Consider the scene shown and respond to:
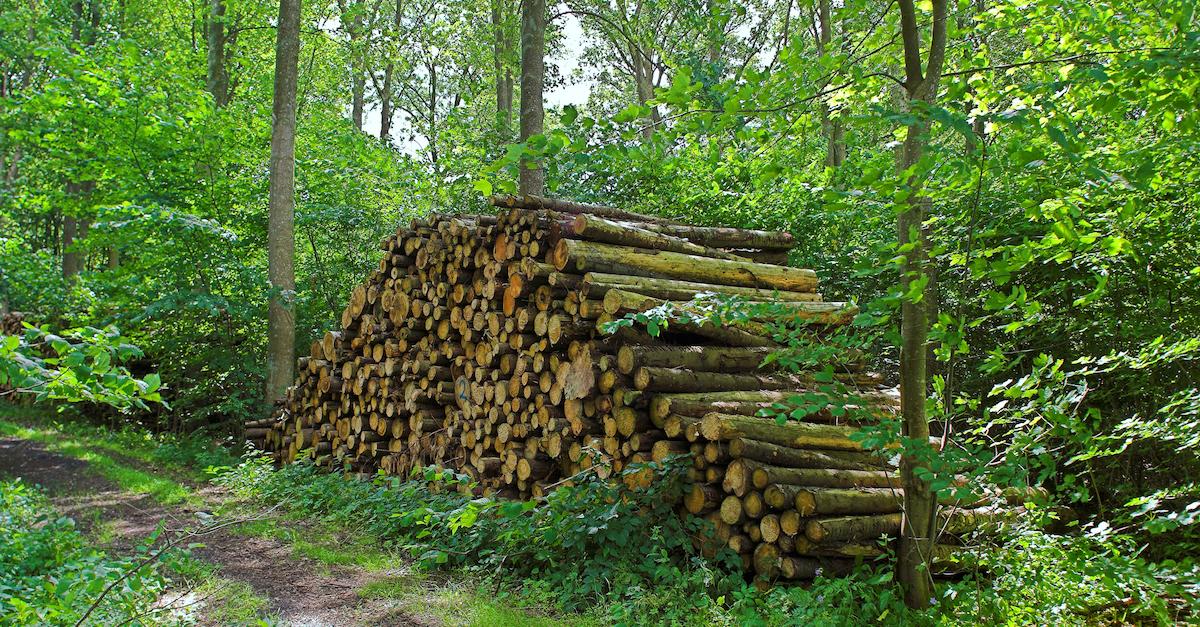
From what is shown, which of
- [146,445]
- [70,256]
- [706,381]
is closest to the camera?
[706,381]

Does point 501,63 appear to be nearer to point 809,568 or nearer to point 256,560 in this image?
point 256,560

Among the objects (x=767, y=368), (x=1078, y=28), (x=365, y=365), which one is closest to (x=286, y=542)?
(x=365, y=365)

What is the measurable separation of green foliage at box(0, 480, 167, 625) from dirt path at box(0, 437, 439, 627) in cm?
54

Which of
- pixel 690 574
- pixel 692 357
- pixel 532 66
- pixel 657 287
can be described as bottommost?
pixel 690 574

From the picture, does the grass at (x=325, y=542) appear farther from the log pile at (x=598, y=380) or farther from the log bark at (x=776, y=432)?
the log bark at (x=776, y=432)

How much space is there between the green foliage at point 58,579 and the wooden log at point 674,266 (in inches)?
130

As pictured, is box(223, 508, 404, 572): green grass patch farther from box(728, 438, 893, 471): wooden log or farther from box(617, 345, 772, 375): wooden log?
box(728, 438, 893, 471): wooden log

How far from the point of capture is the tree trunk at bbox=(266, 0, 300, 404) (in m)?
10.5

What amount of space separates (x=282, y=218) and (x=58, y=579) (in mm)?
8125

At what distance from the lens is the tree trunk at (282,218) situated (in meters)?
10.5

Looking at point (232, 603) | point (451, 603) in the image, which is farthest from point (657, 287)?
point (232, 603)

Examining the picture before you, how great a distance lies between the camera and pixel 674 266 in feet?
20.8

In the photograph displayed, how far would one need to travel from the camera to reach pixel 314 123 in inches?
590

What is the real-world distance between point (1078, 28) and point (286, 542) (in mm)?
6067
